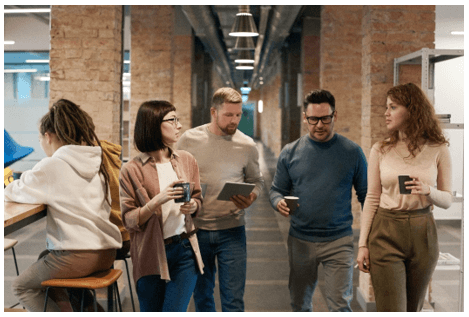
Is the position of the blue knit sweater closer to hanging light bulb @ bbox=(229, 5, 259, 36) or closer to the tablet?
the tablet

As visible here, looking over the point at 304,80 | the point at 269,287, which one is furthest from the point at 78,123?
the point at 304,80

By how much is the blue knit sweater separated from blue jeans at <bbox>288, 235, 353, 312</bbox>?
5 cm

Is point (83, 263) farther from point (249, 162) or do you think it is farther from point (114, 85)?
point (114, 85)

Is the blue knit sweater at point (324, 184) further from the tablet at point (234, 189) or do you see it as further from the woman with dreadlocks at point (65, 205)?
the woman with dreadlocks at point (65, 205)

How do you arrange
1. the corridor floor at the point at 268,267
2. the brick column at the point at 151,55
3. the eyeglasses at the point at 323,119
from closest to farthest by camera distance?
the eyeglasses at the point at 323,119, the corridor floor at the point at 268,267, the brick column at the point at 151,55

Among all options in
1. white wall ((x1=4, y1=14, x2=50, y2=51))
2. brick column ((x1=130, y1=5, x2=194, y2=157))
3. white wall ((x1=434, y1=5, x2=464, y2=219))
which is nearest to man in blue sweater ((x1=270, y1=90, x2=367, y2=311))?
brick column ((x1=130, y1=5, x2=194, y2=157))

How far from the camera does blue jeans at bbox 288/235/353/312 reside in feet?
8.91

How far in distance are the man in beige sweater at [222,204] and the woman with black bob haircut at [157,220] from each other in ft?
1.39

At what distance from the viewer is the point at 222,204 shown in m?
2.88

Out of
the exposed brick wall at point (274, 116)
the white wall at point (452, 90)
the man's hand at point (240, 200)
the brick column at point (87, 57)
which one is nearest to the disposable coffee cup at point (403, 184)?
the man's hand at point (240, 200)

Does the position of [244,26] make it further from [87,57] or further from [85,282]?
A: [85,282]

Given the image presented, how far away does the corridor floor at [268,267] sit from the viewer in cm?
443
